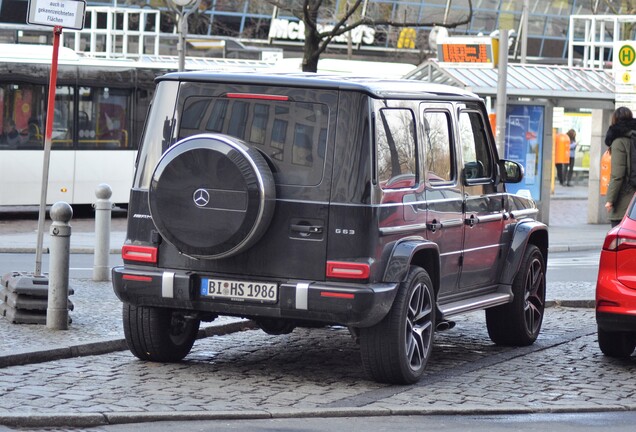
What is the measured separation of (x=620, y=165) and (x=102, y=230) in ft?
17.2

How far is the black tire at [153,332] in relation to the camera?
30.1 ft

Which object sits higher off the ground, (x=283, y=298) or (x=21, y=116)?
(x=21, y=116)

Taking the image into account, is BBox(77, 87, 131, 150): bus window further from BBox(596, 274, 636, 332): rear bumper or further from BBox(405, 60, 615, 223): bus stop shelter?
BBox(596, 274, 636, 332): rear bumper

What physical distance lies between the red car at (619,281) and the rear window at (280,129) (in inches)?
101

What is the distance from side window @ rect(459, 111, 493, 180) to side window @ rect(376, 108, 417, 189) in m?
0.99

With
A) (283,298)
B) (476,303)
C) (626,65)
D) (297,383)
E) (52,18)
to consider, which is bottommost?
(297,383)

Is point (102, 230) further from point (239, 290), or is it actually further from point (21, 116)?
point (21, 116)

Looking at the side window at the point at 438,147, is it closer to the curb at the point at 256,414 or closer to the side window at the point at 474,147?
the side window at the point at 474,147

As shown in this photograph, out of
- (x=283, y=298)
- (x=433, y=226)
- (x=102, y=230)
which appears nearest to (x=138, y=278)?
(x=283, y=298)

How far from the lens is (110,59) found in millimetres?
27500

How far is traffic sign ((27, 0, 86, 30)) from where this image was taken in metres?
11.1

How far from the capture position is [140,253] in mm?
9000

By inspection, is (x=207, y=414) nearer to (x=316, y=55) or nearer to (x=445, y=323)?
(x=445, y=323)

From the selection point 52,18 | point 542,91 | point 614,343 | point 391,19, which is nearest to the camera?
point 614,343
